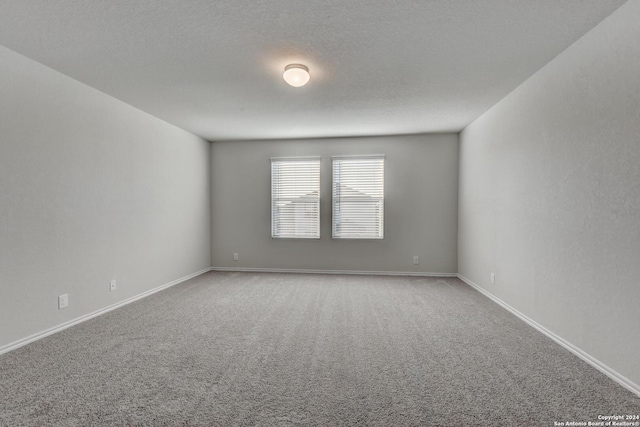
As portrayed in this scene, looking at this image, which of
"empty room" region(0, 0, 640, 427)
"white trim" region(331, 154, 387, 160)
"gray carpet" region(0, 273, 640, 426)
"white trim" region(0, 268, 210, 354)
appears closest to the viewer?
"gray carpet" region(0, 273, 640, 426)

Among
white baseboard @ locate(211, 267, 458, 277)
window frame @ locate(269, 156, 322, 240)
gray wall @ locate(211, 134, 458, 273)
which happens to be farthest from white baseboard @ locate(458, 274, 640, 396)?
window frame @ locate(269, 156, 322, 240)

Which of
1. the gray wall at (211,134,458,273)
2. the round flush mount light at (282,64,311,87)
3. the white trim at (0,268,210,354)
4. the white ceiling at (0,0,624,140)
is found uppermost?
the white ceiling at (0,0,624,140)

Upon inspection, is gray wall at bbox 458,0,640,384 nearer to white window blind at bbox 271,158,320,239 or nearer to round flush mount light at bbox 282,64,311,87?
round flush mount light at bbox 282,64,311,87

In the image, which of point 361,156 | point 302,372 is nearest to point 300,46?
point 302,372

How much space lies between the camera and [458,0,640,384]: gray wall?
6.21 feet

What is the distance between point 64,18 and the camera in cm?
203

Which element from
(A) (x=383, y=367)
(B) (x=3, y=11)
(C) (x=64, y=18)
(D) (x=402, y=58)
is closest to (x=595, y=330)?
(A) (x=383, y=367)

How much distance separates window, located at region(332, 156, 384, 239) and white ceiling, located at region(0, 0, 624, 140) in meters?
1.58

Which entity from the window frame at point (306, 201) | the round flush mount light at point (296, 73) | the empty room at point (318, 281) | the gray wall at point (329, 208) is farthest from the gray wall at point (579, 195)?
the window frame at point (306, 201)

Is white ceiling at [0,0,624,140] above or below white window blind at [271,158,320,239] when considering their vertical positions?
above

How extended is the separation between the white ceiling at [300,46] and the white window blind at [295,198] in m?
1.73

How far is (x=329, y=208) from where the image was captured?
5.40 m

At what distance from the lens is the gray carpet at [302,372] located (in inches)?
64.2

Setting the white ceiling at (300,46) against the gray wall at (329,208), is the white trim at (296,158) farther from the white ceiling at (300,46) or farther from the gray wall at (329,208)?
the white ceiling at (300,46)
